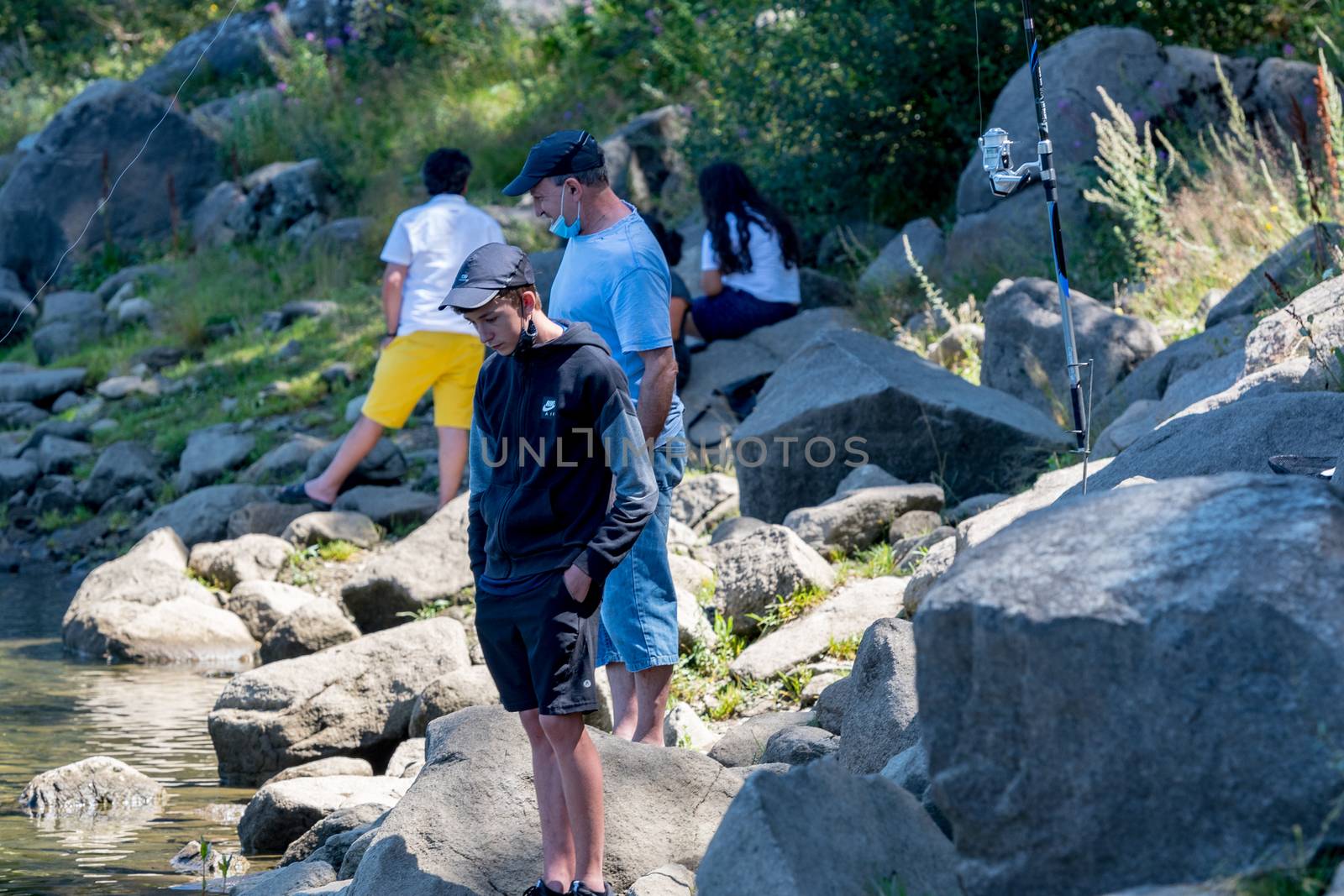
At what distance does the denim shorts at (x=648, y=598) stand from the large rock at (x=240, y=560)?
496 cm

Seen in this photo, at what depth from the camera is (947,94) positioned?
39.7ft

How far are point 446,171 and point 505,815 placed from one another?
4990 millimetres

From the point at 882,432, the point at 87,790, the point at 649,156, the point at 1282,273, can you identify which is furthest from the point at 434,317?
the point at 649,156

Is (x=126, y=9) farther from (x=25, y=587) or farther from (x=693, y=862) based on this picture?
(x=693, y=862)

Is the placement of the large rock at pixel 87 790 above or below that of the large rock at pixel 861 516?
below

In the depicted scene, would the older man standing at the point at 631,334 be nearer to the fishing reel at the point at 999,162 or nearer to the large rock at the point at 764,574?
the fishing reel at the point at 999,162

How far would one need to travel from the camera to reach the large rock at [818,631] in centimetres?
607

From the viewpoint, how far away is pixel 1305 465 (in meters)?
4.00

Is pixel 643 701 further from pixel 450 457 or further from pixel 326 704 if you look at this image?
pixel 450 457

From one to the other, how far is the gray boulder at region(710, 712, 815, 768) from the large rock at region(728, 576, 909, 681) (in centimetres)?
62

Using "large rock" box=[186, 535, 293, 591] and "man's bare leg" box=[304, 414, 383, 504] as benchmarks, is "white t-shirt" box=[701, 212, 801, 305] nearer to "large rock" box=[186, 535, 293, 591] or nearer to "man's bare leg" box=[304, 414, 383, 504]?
"man's bare leg" box=[304, 414, 383, 504]

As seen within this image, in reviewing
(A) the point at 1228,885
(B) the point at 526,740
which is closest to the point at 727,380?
(B) the point at 526,740

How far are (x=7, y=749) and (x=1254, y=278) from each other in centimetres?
605

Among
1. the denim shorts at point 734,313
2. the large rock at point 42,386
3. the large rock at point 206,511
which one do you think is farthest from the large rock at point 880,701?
the large rock at point 42,386
